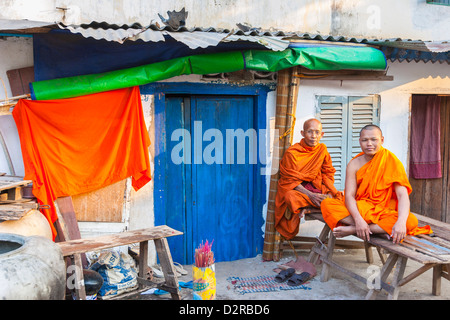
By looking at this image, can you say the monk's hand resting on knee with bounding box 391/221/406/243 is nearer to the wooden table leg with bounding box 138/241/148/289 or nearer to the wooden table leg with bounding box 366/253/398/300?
the wooden table leg with bounding box 366/253/398/300

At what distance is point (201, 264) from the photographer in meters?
4.42

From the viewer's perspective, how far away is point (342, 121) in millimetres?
6562

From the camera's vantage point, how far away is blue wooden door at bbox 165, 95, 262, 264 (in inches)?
235

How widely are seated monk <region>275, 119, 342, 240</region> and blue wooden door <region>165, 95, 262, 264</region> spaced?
51 cm

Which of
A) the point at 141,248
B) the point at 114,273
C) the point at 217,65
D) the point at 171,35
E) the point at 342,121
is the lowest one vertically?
the point at 114,273

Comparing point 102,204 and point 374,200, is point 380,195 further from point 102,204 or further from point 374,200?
point 102,204

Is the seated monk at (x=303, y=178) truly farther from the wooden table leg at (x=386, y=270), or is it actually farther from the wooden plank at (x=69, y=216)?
the wooden plank at (x=69, y=216)

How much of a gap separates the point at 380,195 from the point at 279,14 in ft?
11.1

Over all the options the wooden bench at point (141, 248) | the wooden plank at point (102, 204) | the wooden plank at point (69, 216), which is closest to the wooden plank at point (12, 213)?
the wooden bench at point (141, 248)

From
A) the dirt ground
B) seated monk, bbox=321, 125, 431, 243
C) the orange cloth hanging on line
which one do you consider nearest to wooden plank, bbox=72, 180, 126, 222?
the orange cloth hanging on line

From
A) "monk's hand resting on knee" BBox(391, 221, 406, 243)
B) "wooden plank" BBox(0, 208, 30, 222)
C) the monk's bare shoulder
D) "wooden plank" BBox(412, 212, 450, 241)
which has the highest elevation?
the monk's bare shoulder

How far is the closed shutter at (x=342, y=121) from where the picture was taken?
21.3ft

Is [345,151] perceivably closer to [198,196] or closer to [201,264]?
[198,196]

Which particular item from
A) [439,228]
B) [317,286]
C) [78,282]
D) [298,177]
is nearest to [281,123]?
[298,177]
